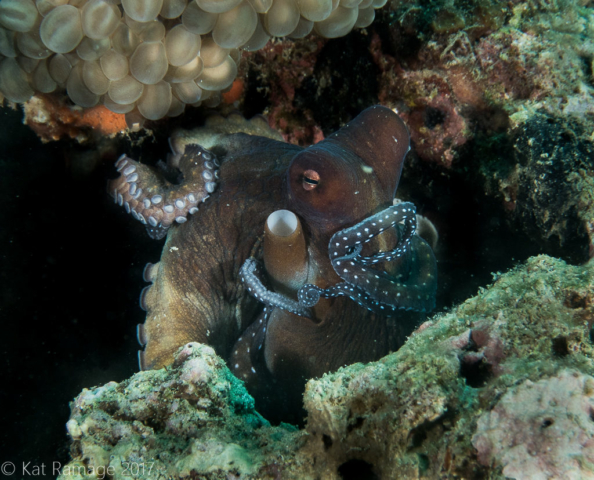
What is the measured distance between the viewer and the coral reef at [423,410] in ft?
4.56

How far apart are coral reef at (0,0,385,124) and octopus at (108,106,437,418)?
591mm

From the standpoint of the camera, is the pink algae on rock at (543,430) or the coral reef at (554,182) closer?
the pink algae on rock at (543,430)

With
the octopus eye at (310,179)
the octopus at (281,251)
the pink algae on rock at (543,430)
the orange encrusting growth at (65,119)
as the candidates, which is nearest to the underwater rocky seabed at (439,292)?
the pink algae on rock at (543,430)

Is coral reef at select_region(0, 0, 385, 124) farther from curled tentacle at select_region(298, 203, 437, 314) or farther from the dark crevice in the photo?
the dark crevice

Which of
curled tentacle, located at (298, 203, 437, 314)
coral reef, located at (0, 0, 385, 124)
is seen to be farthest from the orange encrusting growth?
curled tentacle, located at (298, 203, 437, 314)

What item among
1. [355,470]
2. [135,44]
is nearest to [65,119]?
[135,44]

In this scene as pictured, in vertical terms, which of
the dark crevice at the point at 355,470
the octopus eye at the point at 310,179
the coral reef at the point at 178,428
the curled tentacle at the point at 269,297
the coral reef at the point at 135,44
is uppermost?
the coral reef at the point at 135,44

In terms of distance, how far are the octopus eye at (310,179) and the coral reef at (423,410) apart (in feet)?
4.20

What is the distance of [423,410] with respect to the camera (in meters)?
1.57

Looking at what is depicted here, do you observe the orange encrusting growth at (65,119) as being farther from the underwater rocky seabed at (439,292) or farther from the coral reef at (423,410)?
the coral reef at (423,410)

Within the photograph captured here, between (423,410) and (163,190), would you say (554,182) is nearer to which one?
(423,410)

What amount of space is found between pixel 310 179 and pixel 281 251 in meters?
0.62

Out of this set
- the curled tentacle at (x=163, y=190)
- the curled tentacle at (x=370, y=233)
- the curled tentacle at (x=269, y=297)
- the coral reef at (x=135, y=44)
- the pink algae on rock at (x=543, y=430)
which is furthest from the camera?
the curled tentacle at (x=163, y=190)

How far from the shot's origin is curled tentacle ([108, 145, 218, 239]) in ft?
11.1
